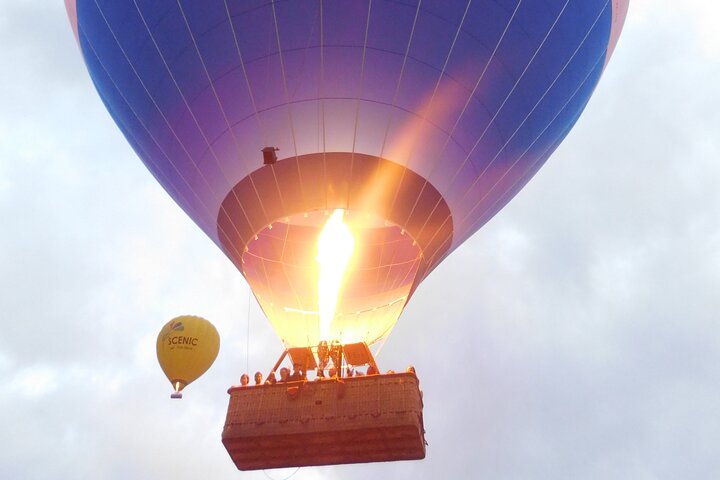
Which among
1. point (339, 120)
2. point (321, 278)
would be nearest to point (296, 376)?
point (321, 278)

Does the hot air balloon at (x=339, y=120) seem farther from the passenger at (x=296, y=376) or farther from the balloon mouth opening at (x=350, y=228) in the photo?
the passenger at (x=296, y=376)

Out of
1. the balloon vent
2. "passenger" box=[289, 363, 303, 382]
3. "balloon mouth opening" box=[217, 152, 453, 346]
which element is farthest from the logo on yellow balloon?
the balloon vent

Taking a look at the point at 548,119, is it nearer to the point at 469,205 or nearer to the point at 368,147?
the point at 469,205

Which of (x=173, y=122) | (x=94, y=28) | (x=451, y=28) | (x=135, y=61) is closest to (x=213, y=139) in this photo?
(x=173, y=122)

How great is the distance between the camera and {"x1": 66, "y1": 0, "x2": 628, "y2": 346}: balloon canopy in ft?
30.3

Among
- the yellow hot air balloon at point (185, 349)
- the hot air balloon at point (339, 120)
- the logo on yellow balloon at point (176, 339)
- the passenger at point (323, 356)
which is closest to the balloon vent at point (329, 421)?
the hot air balloon at point (339, 120)

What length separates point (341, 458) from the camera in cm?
911

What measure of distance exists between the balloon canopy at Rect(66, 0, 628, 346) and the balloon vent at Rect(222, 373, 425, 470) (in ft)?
5.03

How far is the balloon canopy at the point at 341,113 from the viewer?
30.3 feet

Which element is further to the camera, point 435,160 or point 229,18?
point 435,160

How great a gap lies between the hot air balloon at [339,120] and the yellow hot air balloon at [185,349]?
2005 mm

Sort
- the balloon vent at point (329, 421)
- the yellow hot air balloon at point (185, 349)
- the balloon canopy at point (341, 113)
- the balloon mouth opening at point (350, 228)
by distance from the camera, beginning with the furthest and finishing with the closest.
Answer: the yellow hot air balloon at point (185, 349) < the balloon mouth opening at point (350, 228) < the balloon canopy at point (341, 113) < the balloon vent at point (329, 421)

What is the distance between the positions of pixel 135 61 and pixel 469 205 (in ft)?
14.0

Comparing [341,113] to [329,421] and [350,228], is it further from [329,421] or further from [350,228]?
[329,421]
